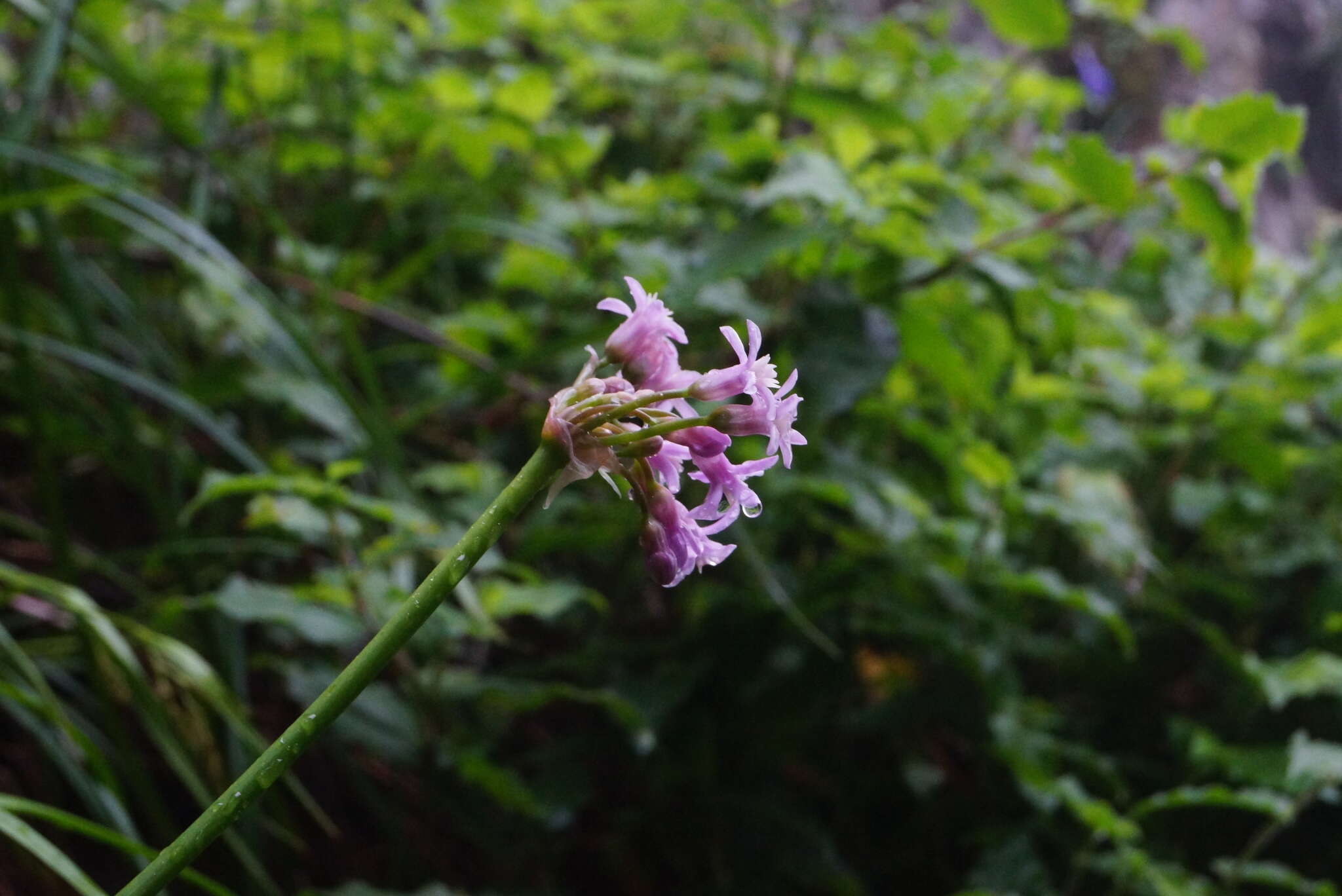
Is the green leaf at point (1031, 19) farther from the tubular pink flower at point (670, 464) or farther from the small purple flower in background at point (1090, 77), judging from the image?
the tubular pink flower at point (670, 464)

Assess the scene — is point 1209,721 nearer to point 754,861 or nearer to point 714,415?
point 754,861

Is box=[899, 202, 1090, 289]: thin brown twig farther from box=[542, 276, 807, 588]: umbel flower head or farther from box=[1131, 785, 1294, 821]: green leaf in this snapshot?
box=[542, 276, 807, 588]: umbel flower head

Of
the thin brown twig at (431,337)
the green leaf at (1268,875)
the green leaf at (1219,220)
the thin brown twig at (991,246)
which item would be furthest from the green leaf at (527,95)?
the green leaf at (1268,875)

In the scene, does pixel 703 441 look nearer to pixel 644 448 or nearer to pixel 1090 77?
pixel 644 448

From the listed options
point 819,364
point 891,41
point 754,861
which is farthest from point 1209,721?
point 891,41

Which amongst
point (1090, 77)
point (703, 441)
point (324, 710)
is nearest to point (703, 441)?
point (703, 441)

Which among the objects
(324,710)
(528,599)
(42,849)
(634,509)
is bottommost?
(42,849)
